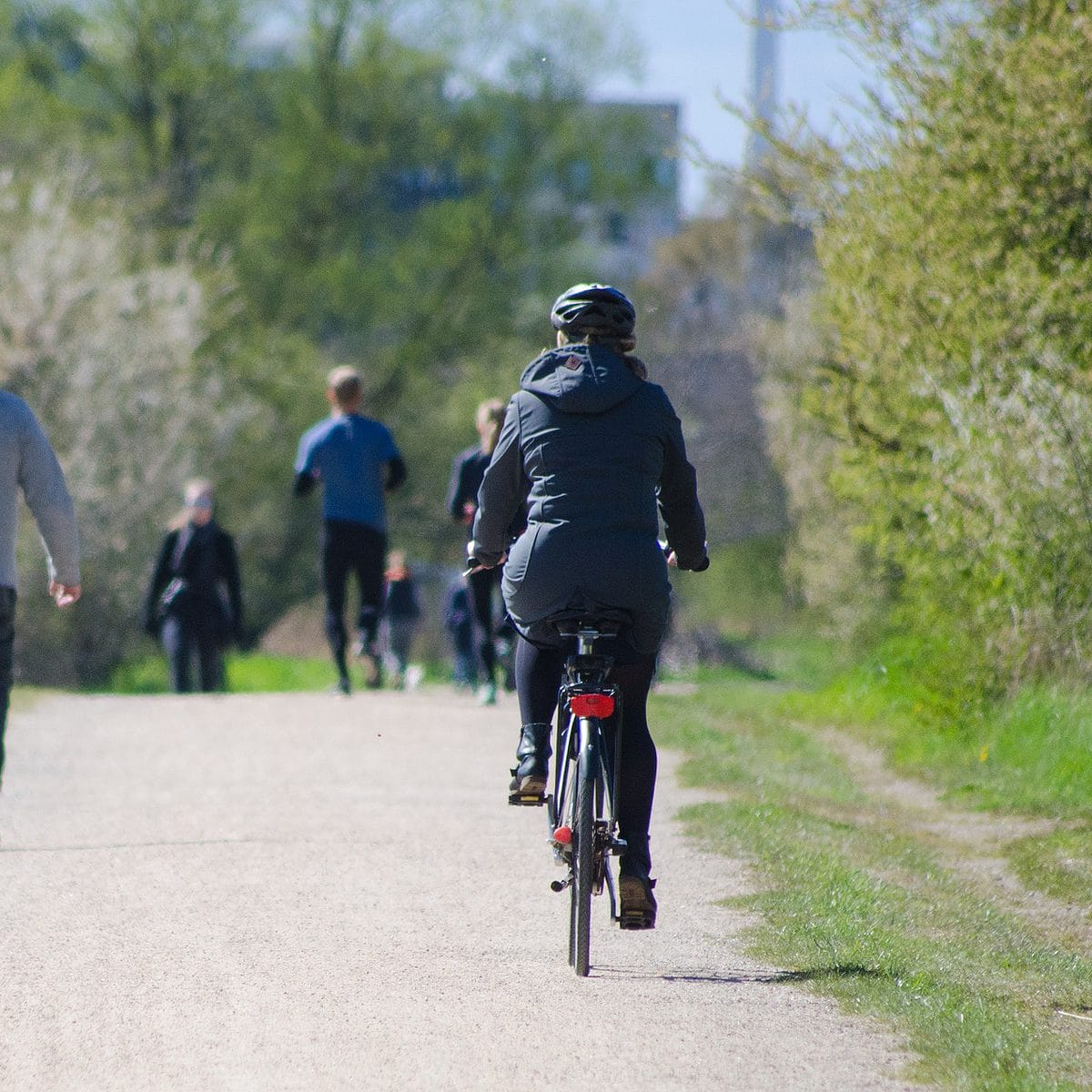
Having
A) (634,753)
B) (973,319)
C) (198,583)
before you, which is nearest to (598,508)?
(634,753)

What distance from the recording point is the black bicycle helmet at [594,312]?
588cm

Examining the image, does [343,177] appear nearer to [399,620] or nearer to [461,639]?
[399,620]

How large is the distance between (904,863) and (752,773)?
8.84 feet

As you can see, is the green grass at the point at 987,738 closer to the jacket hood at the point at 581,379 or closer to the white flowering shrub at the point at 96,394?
the jacket hood at the point at 581,379

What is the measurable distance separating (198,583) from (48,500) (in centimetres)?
814

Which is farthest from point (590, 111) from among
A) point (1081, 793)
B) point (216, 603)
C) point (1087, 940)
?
point (1087, 940)

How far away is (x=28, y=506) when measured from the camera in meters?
7.96

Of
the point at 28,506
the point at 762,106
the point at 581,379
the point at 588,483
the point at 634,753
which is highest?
the point at 762,106

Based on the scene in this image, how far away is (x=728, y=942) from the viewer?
20.3ft

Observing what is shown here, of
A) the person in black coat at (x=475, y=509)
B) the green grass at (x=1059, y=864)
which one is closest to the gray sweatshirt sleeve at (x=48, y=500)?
the person in black coat at (x=475, y=509)

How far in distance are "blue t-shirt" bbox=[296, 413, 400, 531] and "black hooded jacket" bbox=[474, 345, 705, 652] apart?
24.2 ft

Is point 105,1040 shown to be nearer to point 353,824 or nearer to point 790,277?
point 353,824

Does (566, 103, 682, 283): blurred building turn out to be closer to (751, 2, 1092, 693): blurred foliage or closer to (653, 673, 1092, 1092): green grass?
(751, 2, 1092, 693): blurred foliage

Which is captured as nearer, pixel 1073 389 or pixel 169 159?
pixel 1073 389
